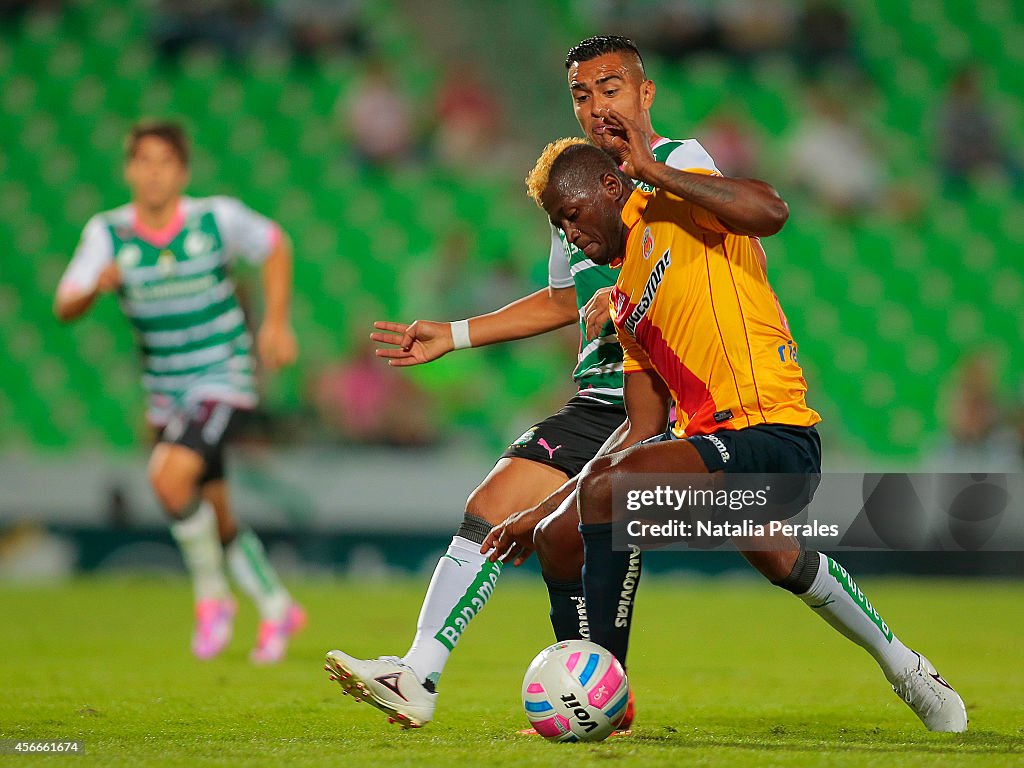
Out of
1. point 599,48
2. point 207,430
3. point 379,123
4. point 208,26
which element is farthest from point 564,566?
point 208,26

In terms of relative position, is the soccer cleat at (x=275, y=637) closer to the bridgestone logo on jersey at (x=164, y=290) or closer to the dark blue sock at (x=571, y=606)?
the bridgestone logo on jersey at (x=164, y=290)

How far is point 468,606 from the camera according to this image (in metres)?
4.40

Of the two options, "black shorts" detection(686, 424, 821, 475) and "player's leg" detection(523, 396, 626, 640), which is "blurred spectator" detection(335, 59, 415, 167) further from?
"black shorts" detection(686, 424, 821, 475)

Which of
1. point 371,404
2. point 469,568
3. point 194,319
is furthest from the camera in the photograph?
point 371,404

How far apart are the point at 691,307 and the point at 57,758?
211cm

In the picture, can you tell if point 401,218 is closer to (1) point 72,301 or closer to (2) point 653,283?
(1) point 72,301

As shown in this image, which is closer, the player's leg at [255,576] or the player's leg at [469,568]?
the player's leg at [469,568]

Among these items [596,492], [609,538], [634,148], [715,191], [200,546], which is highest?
[634,148]

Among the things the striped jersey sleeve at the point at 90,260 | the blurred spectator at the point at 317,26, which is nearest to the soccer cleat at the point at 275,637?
the striped jersey sleeve at the point at 90,260

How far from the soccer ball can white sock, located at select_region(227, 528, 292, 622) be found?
3.08 metres

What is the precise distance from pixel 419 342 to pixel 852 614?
5.43 feet

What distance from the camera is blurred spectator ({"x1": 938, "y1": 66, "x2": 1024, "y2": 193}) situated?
1414 cm

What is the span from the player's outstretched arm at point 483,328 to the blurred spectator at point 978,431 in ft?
23.2

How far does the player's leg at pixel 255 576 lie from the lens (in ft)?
22.1
